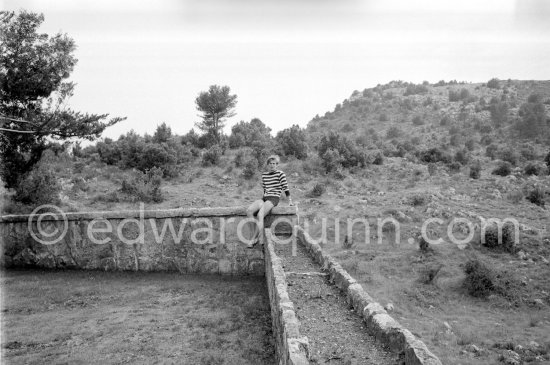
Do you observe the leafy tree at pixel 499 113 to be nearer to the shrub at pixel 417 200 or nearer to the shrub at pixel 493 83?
the shrub at pixel 493 83

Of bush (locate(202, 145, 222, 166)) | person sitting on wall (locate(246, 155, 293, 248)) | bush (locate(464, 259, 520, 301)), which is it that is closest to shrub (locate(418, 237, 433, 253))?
bush (locate(464, 259, 520, 301))

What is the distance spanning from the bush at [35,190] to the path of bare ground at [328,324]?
29.7 feet

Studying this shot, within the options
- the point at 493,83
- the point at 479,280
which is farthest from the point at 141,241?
the point at 493,83

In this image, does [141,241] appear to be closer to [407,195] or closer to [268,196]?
[268,196]

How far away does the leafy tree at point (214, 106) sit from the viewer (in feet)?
94.0

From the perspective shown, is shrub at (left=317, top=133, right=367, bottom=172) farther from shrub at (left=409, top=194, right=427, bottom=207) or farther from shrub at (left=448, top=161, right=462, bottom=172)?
shrub at (left=409, top=194, right=427, bottom=207)

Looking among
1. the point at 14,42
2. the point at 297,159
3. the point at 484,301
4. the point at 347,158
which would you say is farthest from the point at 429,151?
the point at 14,42

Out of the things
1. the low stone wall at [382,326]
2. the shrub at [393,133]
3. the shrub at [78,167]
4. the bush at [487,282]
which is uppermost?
the shrub at [393,133]

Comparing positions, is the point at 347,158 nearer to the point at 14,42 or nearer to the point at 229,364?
the point at 14,42

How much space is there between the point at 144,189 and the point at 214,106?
15189 millimetres

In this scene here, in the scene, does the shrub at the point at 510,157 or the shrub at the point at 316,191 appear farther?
the shrub at the point at 510,157

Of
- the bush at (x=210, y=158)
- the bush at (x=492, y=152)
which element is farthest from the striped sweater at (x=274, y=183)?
the bush at (x=492, y=152)

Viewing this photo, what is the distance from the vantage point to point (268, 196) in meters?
7.19

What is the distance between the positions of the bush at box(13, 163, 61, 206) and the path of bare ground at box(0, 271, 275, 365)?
4.63 m
